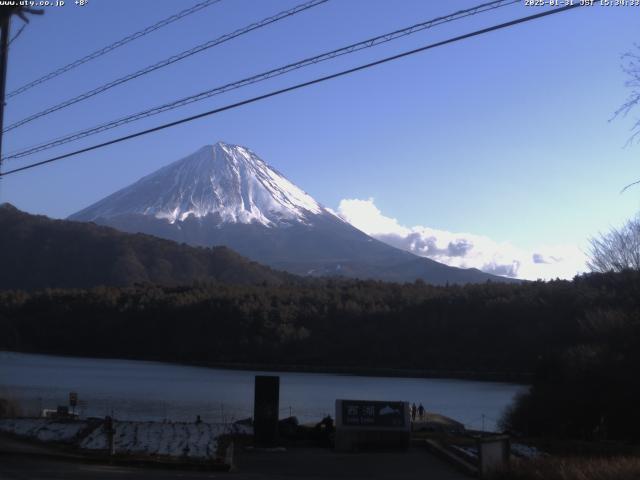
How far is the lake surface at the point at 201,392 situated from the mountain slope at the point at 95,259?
223ft

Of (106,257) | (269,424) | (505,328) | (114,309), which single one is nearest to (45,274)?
(106,257)

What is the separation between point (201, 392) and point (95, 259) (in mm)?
110742

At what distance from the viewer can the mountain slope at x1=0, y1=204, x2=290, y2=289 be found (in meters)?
162

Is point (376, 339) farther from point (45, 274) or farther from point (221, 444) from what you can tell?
point (221, 444)

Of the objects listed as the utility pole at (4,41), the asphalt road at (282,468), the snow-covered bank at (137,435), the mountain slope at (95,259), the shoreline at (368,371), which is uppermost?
the mountain slope at (95,259)

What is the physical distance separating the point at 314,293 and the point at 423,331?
72.4 feet

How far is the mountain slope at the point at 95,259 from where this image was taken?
530 ft

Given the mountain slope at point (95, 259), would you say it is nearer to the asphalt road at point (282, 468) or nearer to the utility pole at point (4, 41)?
the asphalt road at point (282, 468)

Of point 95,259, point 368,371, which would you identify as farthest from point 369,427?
point 95,259

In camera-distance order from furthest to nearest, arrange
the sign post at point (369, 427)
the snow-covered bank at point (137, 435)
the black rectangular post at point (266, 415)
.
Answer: the sign post at point (369, 427)
the black rectangular post at point (266, 415)
the snow-covered bank at point (137, 435)

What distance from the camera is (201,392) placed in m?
62.0

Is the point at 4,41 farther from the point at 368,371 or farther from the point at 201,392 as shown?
the point at 368,371

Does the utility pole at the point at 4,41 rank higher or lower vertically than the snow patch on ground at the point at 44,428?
higher

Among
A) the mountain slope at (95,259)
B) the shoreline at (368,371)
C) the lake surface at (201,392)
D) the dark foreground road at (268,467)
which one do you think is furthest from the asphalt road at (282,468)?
the mountain slope at (95,259)
